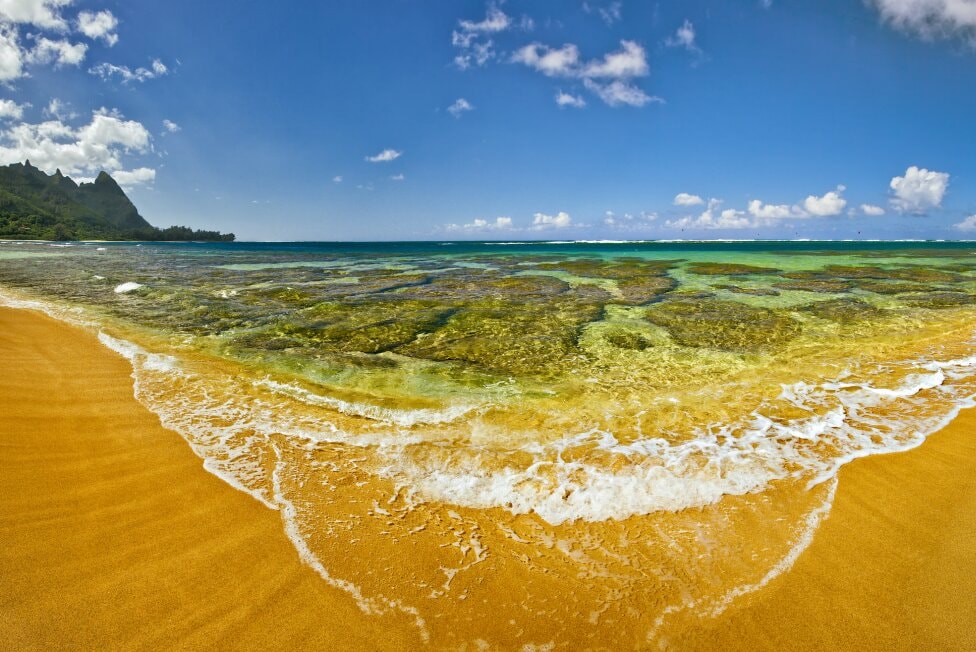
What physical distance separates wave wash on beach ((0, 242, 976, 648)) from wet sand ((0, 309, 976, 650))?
0.76 feet

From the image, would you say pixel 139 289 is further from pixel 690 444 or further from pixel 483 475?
pixel 690 444

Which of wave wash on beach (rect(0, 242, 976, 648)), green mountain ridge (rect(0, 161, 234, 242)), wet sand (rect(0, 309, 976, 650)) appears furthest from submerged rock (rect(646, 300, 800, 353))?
green mountain ridge (rect(0, 161, 234, 242))

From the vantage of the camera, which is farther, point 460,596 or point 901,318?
point 901,318

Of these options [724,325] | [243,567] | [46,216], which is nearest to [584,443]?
[243,567]

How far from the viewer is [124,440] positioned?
6035mm

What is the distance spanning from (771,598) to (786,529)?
3.70 feet

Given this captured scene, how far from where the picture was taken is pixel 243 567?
12.6ft

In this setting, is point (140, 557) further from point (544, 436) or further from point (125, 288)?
point (125, 288)

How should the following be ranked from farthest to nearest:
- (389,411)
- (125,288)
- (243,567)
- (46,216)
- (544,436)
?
1. (46,216)
2. (125,288)
3. (389,411)
4. (544,436)
5. (243,567)

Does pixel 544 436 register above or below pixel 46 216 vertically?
below

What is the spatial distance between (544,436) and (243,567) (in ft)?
13.3

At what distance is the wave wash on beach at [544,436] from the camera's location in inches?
147

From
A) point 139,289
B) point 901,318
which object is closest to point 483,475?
→ point 901,318

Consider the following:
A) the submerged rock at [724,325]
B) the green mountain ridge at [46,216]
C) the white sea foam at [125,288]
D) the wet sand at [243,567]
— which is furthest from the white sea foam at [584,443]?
the green mountain ridge at [46,216]
